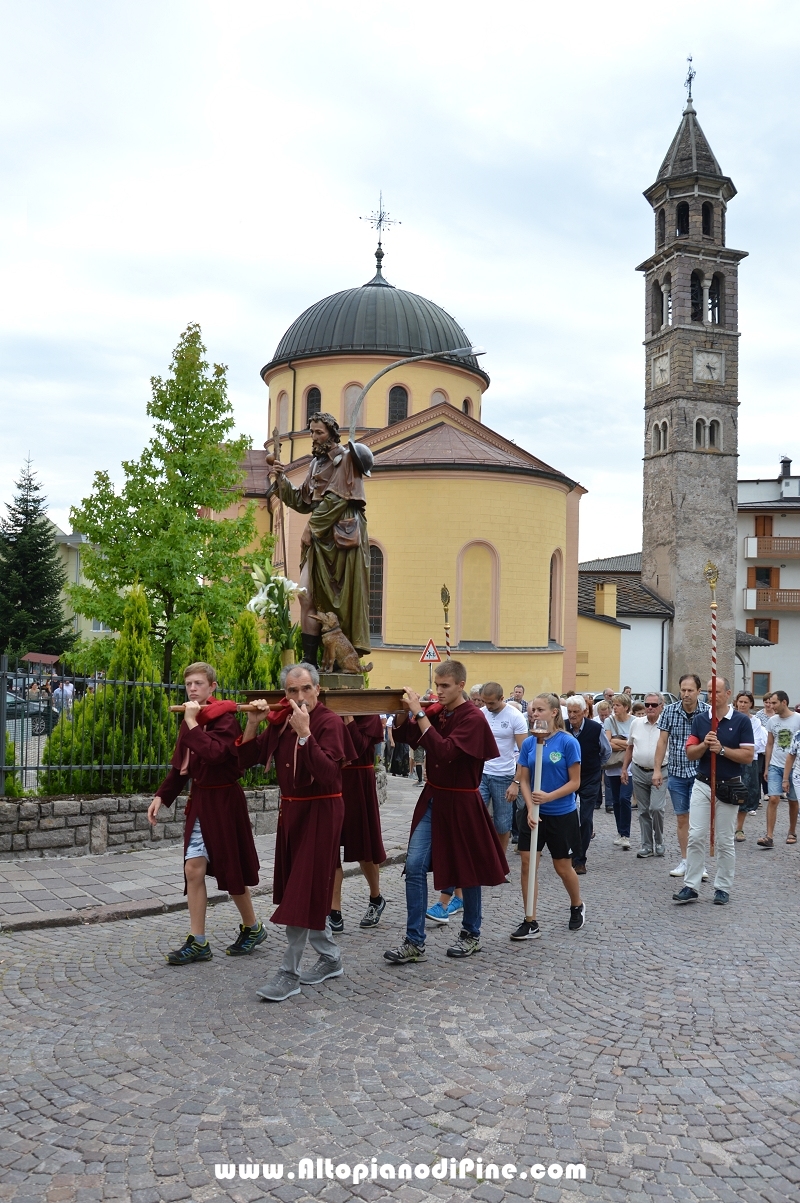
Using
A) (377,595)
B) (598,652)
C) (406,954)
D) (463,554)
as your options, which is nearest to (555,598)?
(463,554)

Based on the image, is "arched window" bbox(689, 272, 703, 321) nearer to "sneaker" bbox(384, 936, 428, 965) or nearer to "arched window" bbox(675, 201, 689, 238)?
"arched window" bbox(675, 201, 689, 238)

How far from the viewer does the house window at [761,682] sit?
4753cm

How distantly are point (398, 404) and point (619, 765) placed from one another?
2437 centimetres

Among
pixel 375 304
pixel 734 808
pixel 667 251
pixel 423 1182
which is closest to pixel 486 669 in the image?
pixel 375 304

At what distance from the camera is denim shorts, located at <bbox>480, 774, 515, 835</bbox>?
812 cm

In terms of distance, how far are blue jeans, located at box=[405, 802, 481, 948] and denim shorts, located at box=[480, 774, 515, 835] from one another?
6.60 ft

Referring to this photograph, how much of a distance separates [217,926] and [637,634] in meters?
35.7

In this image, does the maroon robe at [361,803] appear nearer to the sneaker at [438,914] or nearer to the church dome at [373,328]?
the sneaker at [438,914]

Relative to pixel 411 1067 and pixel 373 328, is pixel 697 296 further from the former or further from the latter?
pixel 411 1067

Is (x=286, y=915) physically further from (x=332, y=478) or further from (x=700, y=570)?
(x=700, y=570)

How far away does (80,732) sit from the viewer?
899 centimetres

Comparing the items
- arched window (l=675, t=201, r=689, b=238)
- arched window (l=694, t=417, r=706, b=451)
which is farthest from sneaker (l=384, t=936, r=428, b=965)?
arched window (l=675, t=201, r=689, b=238)

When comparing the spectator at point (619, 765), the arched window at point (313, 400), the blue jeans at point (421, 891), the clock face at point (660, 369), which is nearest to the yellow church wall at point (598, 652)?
the arched window at point (313, 400)

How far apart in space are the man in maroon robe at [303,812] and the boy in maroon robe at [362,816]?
113 centimetres
